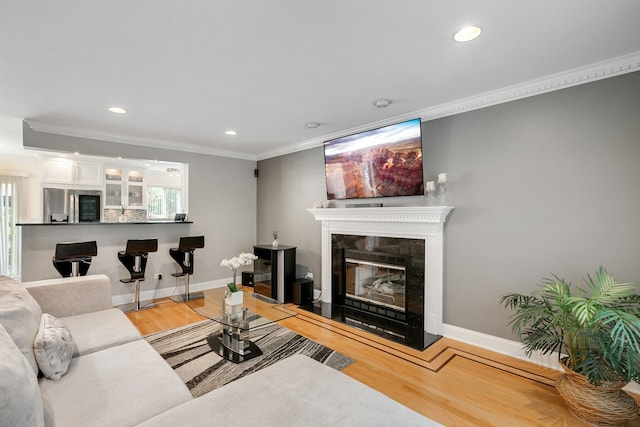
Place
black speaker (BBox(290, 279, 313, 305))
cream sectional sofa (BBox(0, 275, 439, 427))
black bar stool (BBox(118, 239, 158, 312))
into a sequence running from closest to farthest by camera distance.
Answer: cream sectional sofa (BBox(0, 275, 439, 427)), black bar stool (BBox(118, 239, 158, 312)), black speaker (BBox(290, 279, 313, 305))

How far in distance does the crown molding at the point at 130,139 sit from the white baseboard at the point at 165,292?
7.48 ft

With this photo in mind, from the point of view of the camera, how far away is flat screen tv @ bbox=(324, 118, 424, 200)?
10.7 feet

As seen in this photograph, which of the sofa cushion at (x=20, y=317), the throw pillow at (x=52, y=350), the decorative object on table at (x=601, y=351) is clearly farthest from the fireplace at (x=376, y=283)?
the sofa cushion at (x=20, y=317)

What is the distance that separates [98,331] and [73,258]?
201 cm

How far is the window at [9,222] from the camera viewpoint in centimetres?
574

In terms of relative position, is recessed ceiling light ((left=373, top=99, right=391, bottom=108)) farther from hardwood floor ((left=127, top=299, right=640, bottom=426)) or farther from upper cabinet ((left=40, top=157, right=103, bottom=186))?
upper cabinet ((left=40, top=157, right=103, bottom=186))

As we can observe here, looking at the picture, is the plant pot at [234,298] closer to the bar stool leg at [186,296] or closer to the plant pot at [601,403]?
the bar stool leg at [186,296]

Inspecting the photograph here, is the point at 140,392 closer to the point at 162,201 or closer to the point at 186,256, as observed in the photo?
the point at 186,256

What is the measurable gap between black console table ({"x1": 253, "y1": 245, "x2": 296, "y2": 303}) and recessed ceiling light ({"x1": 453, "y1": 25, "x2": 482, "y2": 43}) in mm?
3379

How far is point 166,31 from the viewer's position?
183 cm

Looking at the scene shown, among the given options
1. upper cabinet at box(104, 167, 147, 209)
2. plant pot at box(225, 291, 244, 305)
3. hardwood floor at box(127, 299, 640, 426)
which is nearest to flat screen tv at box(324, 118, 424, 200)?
hardwood floor at box(127, 299, 640, 426)

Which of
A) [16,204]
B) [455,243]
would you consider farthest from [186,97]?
[16,204]

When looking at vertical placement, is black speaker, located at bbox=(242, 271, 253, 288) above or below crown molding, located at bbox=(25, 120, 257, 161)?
below

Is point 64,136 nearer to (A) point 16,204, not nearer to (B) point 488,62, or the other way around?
(A) point 16,204
